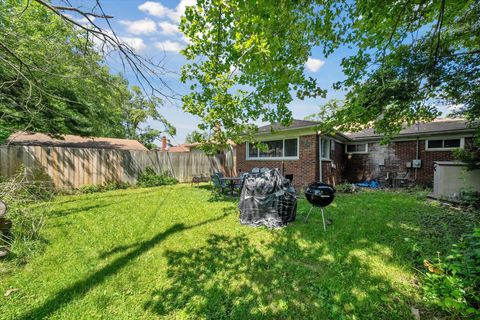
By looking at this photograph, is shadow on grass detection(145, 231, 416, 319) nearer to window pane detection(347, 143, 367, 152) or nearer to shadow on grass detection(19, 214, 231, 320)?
shadow on grass detection(19, 214, 231, 320)

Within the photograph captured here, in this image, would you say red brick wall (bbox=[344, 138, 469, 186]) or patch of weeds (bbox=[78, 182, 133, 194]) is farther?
red brick wall (bbox=[344, 138, 469, 186])

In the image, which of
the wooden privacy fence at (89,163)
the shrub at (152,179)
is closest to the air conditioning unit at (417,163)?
the wooden privacy fence at (89,163)

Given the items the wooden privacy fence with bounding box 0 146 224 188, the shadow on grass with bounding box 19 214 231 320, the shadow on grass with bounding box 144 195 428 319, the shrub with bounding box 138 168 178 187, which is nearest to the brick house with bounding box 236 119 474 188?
the wooden privacy fence with bounding box 0 146 224 188

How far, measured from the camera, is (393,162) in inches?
448

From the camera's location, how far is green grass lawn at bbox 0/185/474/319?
251 centimetres

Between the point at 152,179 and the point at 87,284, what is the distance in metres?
8.74

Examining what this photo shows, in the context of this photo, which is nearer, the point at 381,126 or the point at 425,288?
the point at 425,288

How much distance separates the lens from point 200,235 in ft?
15.1

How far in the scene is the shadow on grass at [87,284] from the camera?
2438 mm

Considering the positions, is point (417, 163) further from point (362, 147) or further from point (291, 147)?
point (291, 147)

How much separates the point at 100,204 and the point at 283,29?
7.25 meters

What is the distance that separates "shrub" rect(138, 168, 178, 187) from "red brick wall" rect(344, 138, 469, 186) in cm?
1049

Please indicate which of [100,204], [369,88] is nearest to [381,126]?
[369,88]

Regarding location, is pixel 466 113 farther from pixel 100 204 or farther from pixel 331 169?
pixel 100 204
